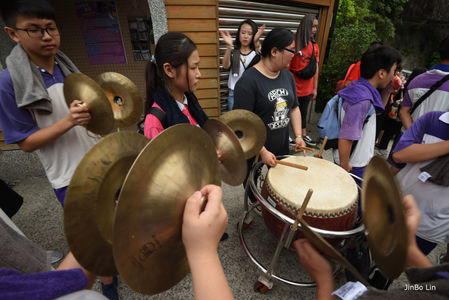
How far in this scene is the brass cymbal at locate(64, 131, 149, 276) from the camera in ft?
2.33

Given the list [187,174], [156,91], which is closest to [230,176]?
[156,91]

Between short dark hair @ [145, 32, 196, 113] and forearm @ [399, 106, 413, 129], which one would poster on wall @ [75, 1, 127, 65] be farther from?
forearm @ [399, 106, 413, 129]

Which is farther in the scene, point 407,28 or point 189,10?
point 407,28

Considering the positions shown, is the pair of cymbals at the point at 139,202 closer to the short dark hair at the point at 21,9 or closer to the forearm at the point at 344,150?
the short dark hair at the point at 21,9

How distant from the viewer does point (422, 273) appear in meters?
0.71

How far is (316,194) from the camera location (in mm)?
1548

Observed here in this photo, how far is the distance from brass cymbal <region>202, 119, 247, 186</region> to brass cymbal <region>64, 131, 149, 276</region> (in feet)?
2.66

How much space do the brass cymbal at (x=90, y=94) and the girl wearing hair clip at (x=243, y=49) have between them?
250 centimetres

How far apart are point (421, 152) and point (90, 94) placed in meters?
2.31

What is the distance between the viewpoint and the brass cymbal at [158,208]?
0.57 m

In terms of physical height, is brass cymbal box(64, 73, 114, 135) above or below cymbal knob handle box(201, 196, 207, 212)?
above

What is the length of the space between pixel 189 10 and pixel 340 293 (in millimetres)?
3930

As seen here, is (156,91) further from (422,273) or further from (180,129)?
(422,273)

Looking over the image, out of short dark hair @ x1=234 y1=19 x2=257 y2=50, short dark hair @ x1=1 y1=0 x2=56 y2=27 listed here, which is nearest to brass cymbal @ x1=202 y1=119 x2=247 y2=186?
short dark hair @ x1=1 y1=0 x2=56 y2=27
